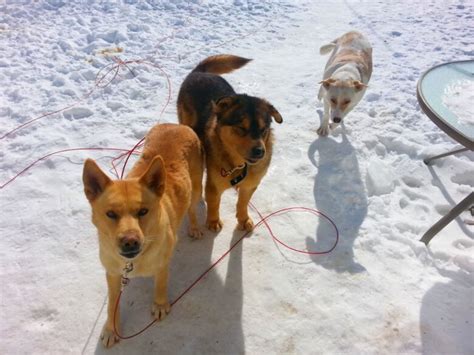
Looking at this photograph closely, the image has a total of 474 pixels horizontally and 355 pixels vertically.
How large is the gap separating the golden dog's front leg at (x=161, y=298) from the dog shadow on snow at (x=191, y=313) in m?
0.06

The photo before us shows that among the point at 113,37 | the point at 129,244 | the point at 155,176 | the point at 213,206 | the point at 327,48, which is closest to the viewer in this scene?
the point at 129,244

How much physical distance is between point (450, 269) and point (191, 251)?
2500 mm

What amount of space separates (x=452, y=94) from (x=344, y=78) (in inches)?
63.4

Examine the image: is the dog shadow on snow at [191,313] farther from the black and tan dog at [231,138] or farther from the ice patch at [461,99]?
the ice patch at [461,99]

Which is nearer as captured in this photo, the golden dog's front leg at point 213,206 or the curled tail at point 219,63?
the golden dog's front leg at point 213,206

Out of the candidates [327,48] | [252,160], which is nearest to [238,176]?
[252,160]

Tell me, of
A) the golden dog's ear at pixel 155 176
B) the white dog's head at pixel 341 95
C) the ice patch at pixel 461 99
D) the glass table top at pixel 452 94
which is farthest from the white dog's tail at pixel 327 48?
the golden dog's ear at pixel 155 176

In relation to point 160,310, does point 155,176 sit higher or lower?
higher

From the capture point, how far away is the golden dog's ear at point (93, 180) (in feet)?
7.70

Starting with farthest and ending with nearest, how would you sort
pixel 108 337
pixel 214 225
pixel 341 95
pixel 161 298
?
pixel 341 95
pixel 214 225
pixel 161 298
pixel 108 337

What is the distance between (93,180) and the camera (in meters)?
2.41

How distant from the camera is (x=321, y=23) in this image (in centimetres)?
860

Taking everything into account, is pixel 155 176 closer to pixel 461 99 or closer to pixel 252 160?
pixel 252 160

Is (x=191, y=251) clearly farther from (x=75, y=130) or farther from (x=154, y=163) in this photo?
(x=75, y=130)
